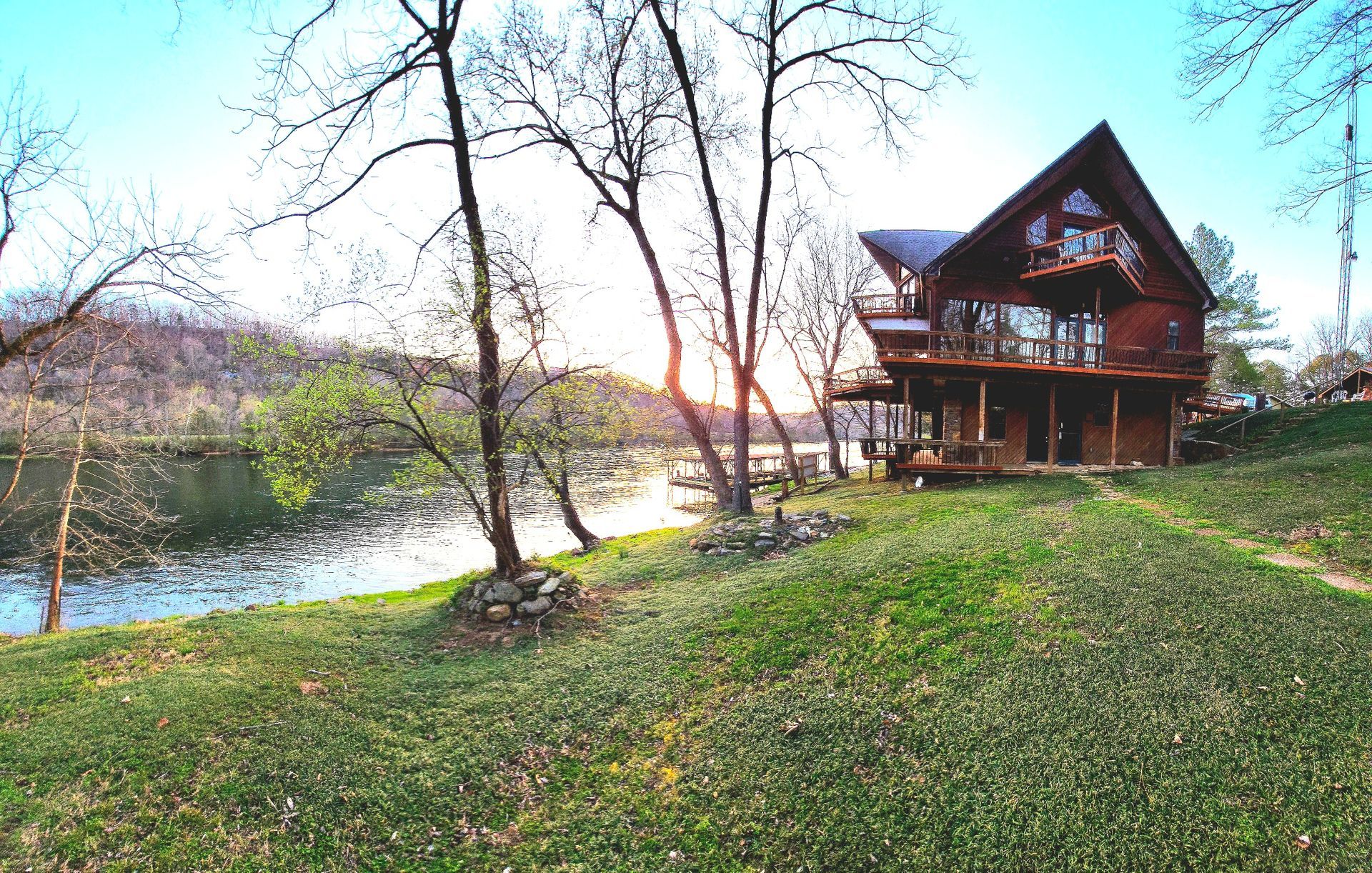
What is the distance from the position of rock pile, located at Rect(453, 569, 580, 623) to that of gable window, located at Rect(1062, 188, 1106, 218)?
70.3 ft

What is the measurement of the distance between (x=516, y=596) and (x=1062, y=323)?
67.6 ft

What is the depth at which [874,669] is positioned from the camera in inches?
238

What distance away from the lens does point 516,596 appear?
8.39 metres

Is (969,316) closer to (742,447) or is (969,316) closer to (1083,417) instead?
(1083,417)

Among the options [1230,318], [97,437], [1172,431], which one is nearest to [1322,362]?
[1230,318]

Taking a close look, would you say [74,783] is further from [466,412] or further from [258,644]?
[466,412]

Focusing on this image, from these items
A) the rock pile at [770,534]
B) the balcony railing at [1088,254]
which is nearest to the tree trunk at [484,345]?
the rock pile at [770,534]

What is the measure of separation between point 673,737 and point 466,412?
230 inches

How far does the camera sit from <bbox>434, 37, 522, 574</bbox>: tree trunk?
8695mm

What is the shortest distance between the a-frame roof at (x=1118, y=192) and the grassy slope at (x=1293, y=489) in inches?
288

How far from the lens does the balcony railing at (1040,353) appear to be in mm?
16656

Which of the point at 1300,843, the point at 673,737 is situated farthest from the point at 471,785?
the point at 1300,843

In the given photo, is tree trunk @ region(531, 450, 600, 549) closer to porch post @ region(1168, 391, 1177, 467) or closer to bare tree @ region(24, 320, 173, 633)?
bare tree @ region(24, 320, 173, 633)

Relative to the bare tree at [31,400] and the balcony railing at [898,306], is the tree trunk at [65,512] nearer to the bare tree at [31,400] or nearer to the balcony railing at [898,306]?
the bare tree at [31,400]
